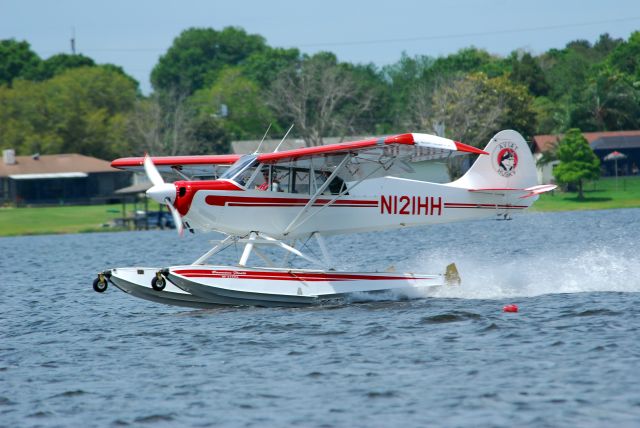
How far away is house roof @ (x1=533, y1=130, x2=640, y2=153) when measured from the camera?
2435 inches

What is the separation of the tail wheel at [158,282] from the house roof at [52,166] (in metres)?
51.8

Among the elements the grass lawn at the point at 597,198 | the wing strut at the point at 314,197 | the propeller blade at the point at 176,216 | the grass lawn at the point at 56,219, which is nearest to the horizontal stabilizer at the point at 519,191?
the wing strut at the point at 314,197

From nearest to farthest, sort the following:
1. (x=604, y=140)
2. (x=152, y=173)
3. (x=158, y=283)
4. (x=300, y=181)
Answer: (x=158, y=283) < (x=152, y=173) < (x=300, y=181) < (x=604, y=140)

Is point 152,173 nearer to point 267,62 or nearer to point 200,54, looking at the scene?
point 267,62

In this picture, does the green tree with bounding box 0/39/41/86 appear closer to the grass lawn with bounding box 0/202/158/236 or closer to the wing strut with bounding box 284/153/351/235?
the grass lawn with bounding box 0/202/158/236

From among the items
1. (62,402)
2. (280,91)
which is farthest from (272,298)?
(280,91)

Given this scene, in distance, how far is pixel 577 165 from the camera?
53125mm

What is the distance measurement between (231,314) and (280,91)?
4971cm

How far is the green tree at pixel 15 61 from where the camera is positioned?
360 ft

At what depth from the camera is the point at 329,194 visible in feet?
54.0

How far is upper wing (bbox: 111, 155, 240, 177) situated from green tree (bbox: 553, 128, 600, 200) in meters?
37.4

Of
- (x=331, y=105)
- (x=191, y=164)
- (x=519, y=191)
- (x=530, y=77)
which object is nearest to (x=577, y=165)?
(x=331, y=105)

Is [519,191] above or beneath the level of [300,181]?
beneath

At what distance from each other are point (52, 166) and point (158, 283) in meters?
53.9
